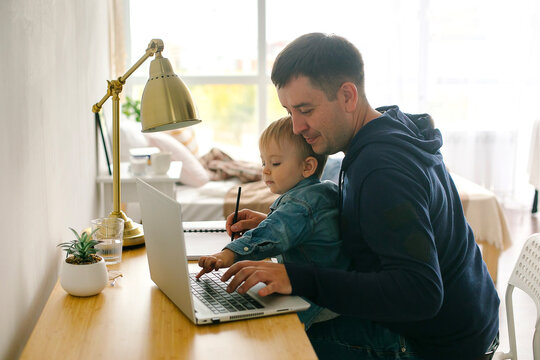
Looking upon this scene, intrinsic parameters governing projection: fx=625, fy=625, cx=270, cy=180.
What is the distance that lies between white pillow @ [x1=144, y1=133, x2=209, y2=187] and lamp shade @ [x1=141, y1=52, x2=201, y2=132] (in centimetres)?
243

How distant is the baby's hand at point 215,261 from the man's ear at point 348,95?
44 cm

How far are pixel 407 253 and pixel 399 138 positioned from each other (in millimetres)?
258

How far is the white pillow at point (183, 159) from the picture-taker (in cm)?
412

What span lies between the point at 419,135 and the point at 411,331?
45 cm

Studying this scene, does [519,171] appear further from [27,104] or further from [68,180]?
[27,104]

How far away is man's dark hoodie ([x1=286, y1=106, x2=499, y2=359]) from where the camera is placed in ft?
4.01

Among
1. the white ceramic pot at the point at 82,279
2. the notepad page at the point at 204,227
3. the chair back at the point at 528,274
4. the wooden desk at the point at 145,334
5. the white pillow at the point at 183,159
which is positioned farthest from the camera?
the white pillow at the point at 183,159

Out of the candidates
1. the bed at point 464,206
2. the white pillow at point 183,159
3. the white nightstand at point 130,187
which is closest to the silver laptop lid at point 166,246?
the white nightstand at point 130,187

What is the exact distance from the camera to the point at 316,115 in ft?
4.75

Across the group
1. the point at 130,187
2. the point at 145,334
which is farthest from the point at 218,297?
the point at 130,187

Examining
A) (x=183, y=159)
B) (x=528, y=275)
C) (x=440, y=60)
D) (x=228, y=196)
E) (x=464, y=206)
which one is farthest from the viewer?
(x=440, y=60)

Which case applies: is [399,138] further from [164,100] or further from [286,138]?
[164,100]

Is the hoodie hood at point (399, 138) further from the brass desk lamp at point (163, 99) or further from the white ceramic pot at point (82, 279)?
the white ceramic pot at point (82, 279)

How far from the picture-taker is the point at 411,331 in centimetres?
142
